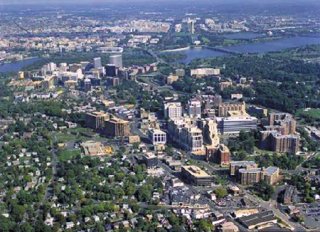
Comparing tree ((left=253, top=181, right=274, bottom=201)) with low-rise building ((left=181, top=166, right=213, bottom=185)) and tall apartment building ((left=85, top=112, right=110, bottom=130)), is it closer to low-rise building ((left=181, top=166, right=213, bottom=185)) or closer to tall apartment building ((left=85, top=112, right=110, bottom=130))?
low-rise building ((left=181, top=166, right=213, bottom=185))

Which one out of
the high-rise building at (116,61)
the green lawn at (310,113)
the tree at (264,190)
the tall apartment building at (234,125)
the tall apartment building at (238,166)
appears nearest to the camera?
the tree at (264,190)

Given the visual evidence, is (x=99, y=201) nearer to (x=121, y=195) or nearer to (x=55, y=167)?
(x=121, y=195)

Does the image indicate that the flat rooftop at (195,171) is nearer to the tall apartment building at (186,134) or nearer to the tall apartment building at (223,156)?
the tall apartment building at (223,156)

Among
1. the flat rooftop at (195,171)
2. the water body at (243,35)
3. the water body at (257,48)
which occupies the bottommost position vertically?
the water body at (257,48)

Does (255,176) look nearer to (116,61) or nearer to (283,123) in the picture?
(283,123)

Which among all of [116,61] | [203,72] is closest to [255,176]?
[203,72]

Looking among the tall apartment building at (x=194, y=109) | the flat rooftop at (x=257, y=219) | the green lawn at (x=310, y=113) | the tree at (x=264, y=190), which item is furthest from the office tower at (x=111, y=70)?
the flat rooftop at (x=257, y=219)
